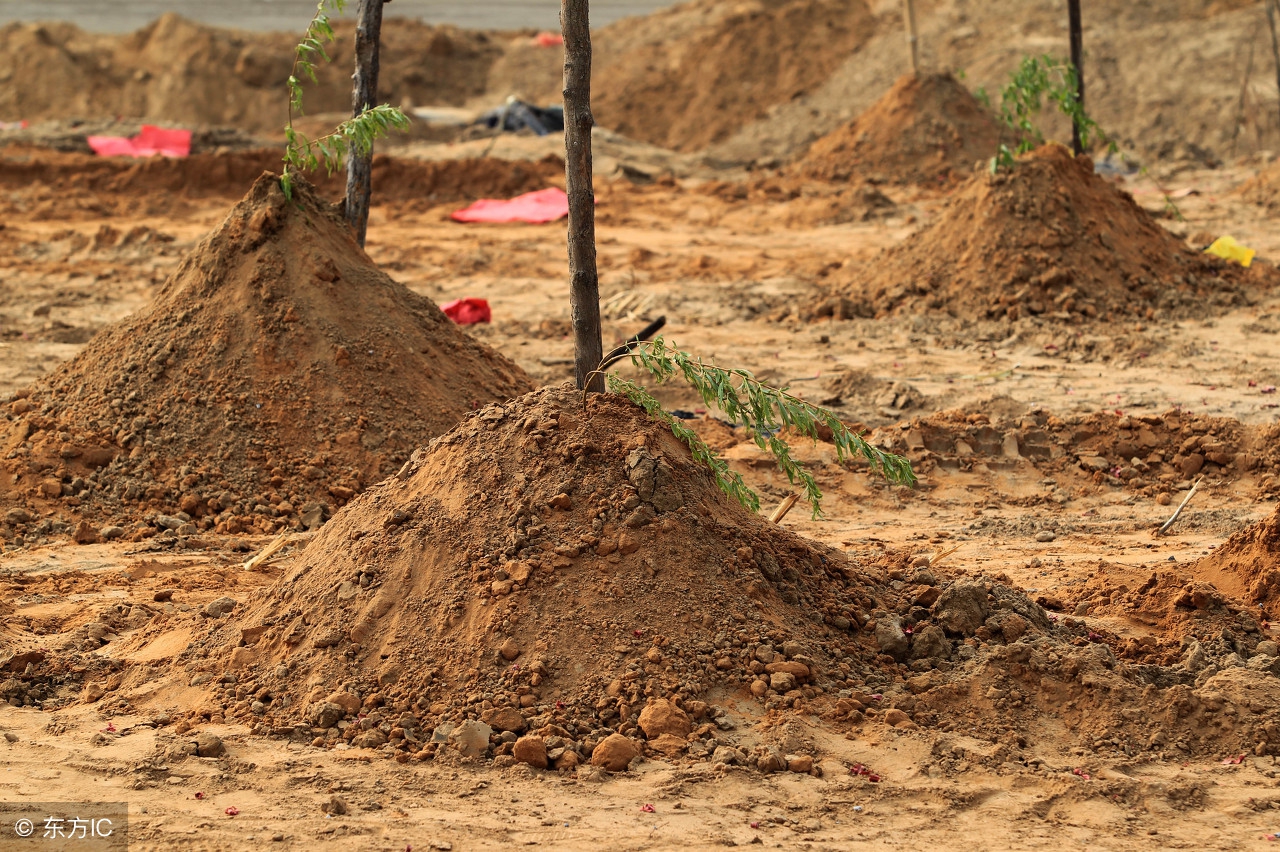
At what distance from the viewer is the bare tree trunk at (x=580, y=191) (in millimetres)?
4605

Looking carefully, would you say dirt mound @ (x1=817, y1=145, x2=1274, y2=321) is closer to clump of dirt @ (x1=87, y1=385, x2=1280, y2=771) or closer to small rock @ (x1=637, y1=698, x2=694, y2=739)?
clump of dirt @ (x1=87, y1=385, x2=1280, y2=771)

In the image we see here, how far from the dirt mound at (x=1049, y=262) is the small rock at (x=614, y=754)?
6.52 metres

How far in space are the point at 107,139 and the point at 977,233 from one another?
1254 cm

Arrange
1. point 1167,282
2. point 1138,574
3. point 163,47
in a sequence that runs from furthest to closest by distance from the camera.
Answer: point 163,47 < point 1167,282 < point 1138,574

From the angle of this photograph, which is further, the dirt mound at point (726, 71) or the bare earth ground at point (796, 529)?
the dirt mound at point (726, 71)

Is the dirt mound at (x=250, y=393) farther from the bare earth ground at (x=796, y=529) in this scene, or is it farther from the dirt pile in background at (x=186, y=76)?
the dirt pile in background at (x=186, y=76)

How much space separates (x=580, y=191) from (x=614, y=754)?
2044mm

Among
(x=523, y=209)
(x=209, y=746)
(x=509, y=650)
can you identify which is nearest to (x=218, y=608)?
(x=209, y=746)

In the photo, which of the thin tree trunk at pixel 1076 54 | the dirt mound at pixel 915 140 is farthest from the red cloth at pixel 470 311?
the dirt mound at pixel 915 140

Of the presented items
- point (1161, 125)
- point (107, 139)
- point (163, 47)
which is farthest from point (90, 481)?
point (163, 47)

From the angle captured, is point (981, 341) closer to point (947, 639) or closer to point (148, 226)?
point (947, 639)

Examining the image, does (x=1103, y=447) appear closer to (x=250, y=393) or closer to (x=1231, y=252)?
(x=250, y=393)

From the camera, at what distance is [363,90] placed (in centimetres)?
743

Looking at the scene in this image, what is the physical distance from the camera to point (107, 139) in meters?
17.6
